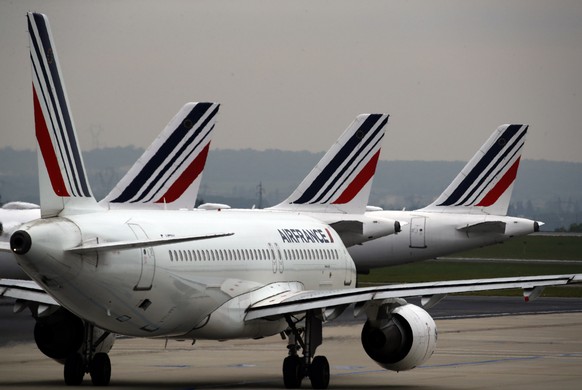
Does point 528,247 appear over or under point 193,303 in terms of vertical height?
under

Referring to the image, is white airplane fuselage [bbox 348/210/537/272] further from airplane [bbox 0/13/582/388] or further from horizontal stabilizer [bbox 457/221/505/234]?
airplane [bbox 0/13/582/388]

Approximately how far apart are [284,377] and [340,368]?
4666 mm

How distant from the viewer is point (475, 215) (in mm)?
72688

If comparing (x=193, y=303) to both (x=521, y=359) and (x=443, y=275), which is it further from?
(x=443, y=275)

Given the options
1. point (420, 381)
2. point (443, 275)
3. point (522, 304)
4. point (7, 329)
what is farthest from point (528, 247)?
point (420, 381)

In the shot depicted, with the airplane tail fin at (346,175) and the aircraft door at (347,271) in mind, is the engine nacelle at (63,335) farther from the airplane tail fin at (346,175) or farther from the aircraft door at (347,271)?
the airplane tail fin at (346,175)

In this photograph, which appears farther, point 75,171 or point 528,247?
point 528,247

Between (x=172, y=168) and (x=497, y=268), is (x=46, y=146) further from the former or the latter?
(x=497, y=268)

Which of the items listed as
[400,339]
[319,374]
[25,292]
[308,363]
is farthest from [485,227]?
[25,292]

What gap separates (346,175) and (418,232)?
1963 cm

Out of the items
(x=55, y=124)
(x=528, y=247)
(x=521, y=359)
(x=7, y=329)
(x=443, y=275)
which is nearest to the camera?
(x=55, y=124)

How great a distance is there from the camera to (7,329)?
46.7 meters

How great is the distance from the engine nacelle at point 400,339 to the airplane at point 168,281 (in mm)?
26

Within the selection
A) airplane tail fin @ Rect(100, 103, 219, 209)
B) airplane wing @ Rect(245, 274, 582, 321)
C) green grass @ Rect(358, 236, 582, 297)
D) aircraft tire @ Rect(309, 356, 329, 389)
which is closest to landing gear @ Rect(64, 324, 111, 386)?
airplane wing @ Rect(245, 274, 582, 321)
